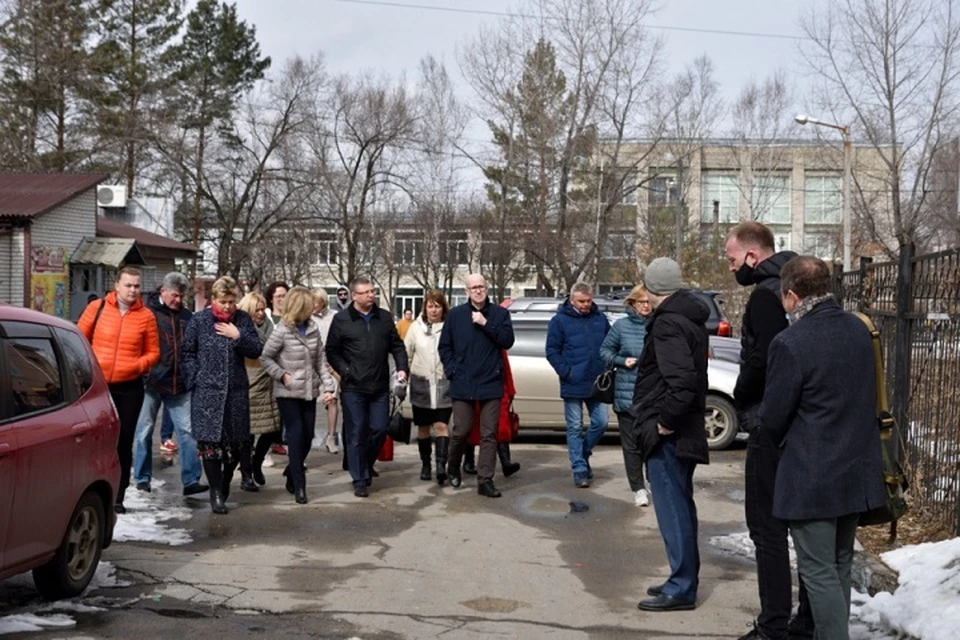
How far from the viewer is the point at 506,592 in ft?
22.9

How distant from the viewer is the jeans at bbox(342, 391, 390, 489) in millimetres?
10203

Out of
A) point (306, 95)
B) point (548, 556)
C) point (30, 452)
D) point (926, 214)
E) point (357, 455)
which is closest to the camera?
point (30, 452)

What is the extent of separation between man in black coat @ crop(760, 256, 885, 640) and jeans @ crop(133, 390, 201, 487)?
248 inches

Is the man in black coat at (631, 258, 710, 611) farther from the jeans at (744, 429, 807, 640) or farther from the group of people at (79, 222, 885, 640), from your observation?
the jeans at (744, 429, 807, 640)

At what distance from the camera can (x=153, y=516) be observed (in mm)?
9141

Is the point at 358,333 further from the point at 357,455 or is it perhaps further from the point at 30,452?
the point at 30,452

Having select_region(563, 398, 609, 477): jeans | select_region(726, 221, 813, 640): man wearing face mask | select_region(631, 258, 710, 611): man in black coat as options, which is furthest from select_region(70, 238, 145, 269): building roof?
select_region(726, 221, 813, 640): man wearing face mask

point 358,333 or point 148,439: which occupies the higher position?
point 358,333

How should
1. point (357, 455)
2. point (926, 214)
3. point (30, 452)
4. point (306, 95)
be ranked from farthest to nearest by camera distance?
1. point (306, 95)
2. point (926, 214)
3. point (357, 455)
4. point (30, 452)

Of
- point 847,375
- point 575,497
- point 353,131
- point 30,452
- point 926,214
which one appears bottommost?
point 575,497

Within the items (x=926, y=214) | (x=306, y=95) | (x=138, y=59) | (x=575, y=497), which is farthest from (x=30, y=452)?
(x=138, y=59)

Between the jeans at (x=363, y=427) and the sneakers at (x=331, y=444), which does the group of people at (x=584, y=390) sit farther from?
the sneakers at (x=331, y=444)

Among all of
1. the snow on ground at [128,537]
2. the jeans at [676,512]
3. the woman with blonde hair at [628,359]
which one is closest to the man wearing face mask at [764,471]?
the jeans at [676,512]

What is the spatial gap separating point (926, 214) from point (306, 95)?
23.9 meters
